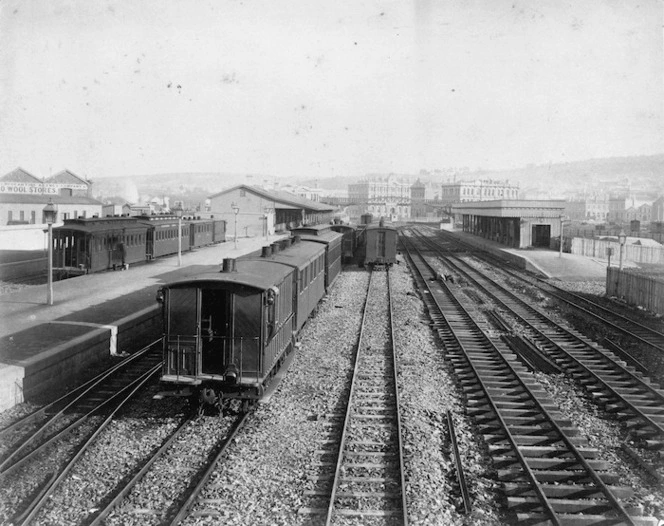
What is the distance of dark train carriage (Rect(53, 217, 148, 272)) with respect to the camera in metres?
26.4

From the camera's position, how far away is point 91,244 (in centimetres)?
2648

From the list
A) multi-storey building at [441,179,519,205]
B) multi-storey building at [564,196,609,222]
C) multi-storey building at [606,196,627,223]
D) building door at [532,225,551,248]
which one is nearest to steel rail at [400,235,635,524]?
building door at [532,225,551,248]

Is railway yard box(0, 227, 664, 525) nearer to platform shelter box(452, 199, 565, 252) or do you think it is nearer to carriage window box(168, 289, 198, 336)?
carriage window box(168, 289, 198, 336)

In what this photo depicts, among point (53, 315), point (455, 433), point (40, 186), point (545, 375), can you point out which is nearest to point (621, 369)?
point (545, 375)

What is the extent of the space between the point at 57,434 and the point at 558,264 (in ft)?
114

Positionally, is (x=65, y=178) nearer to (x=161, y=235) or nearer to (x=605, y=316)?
(x=161, y=235)

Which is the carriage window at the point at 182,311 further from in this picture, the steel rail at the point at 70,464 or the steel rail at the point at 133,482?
→ the steel rail at the point at 70,464

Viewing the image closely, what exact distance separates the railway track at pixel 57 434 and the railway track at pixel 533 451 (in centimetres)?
632

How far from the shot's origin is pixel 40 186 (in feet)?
237

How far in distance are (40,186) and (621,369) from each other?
241 feet

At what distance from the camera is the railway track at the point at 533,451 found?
762 centimetres

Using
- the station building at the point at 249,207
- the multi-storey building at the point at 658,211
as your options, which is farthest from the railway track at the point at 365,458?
the multi-storey building at the point at 658,211

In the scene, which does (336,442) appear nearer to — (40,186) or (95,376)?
(95,376)

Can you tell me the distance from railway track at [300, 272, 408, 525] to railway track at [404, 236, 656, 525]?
1.52 m
